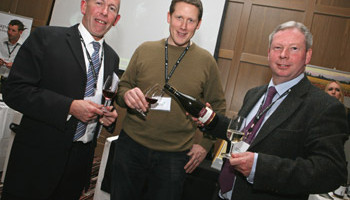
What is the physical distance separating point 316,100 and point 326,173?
376 mm

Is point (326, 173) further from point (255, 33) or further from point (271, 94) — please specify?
point (255, 33)

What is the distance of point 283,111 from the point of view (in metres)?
1.37

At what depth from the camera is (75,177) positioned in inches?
65.6

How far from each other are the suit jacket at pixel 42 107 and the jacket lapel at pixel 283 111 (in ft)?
3.56

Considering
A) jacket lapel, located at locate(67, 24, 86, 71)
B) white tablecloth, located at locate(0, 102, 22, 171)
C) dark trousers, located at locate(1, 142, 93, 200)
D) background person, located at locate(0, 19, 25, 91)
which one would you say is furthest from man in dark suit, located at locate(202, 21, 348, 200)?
background person, located at locate(0, 19, 25, 91)

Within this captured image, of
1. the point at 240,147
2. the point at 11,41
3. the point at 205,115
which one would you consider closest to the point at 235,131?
the point at 240,147

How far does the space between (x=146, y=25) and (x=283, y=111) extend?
378 cm

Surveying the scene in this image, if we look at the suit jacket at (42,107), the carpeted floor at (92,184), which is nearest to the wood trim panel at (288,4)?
the suit jacket at (42,107)

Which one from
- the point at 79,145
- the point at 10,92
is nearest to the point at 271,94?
the point at 79,145

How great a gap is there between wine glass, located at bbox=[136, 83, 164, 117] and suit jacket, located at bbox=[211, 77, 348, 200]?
679 millimetres

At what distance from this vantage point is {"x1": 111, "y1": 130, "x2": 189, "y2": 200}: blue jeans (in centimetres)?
172

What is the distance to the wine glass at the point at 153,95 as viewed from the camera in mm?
1638

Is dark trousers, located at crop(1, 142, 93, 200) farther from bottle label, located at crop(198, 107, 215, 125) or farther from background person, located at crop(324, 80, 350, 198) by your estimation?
background person, located at crop(324, 80, 350, 198)

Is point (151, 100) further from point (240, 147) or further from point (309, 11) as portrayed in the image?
point (309, 11)
